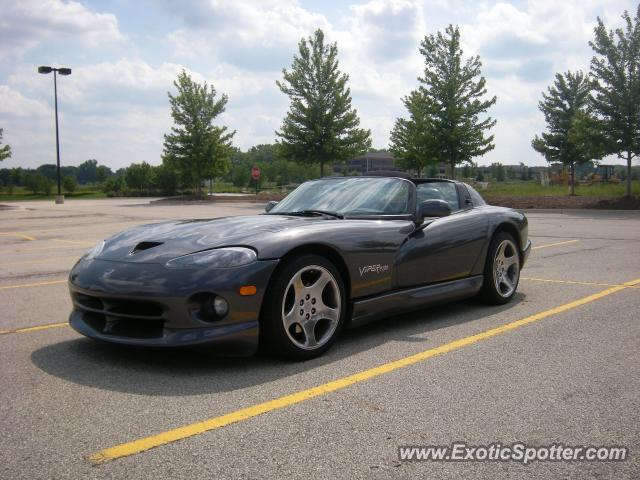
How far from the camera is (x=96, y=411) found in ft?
9.89

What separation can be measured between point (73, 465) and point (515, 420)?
2034mm

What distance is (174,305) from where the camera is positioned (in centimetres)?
354

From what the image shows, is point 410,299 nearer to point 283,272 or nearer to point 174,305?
point 283,272

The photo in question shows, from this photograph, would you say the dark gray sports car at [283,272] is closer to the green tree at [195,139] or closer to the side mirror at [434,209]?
the side mirror at [434,209]

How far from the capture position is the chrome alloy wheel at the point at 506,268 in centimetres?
580

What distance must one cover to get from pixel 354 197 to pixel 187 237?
1.58m

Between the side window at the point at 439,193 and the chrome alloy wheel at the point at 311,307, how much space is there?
6.16 ft

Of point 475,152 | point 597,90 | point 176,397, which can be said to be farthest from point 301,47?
point 176,397

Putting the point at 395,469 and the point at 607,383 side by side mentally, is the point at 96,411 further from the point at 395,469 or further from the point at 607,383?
the point at 607,383

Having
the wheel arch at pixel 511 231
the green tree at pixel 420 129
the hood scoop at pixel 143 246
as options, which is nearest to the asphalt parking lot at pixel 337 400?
the hood scoop at pixel 143 246

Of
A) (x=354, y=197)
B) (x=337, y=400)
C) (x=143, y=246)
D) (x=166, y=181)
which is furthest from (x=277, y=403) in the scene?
(x=166, y=181)

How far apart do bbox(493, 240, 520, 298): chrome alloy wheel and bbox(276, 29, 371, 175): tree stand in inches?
1141


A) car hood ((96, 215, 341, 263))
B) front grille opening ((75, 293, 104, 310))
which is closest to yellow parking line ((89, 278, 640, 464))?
car hood ((96, 215, 341, 263))

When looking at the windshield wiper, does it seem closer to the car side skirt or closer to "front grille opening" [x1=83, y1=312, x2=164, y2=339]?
the car side skirt
